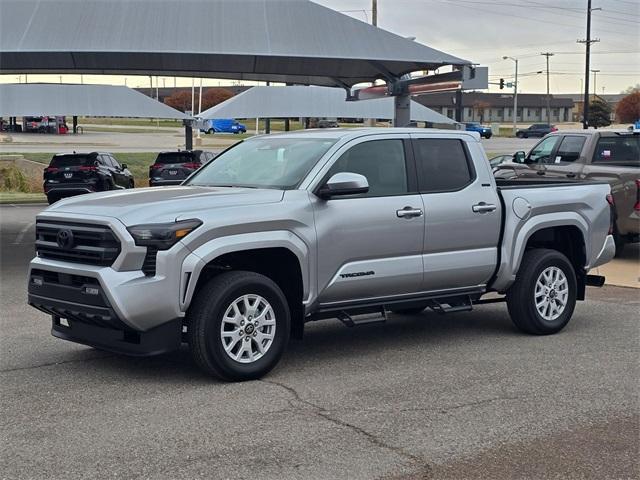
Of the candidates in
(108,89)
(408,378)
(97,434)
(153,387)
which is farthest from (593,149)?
(108,89)

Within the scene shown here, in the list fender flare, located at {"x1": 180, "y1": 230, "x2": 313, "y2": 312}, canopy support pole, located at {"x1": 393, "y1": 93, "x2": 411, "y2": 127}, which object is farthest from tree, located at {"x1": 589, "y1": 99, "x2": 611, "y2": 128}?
fender flare, located at {"x1": 180, "y1": 230, "x2": 313, "y2": 312}

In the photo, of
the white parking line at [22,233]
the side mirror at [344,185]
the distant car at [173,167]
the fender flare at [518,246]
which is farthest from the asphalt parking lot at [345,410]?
the distant car at [173,167]

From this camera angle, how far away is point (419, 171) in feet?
26.6

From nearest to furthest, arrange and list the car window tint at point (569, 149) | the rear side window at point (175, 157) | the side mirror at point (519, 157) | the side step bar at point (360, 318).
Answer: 1. the side step bar at point (360, 318)
2. the car window tint at point (569, 149)
3. the side mirror at point (519, 157)
4. the rear side window at point (175, 157)

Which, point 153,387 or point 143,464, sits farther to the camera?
point 153,387

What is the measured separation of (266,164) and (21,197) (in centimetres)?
2729

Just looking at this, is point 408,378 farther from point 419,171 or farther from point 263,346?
point 419,171

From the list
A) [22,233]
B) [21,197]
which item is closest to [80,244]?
[22,233]

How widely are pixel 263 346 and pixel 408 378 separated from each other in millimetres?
1166

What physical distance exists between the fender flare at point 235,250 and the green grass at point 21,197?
25.4 metres

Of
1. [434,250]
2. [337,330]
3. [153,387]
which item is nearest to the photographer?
[153,387]

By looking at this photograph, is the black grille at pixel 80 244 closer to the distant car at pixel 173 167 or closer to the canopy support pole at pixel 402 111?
the canopy support pole at pixel 402 111

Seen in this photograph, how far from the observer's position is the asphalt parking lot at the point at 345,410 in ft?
16.9

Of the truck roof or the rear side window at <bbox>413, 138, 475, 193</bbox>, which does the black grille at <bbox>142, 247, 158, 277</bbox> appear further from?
the rear side window at <bbox>413, 138, 475, 193</bbox>
